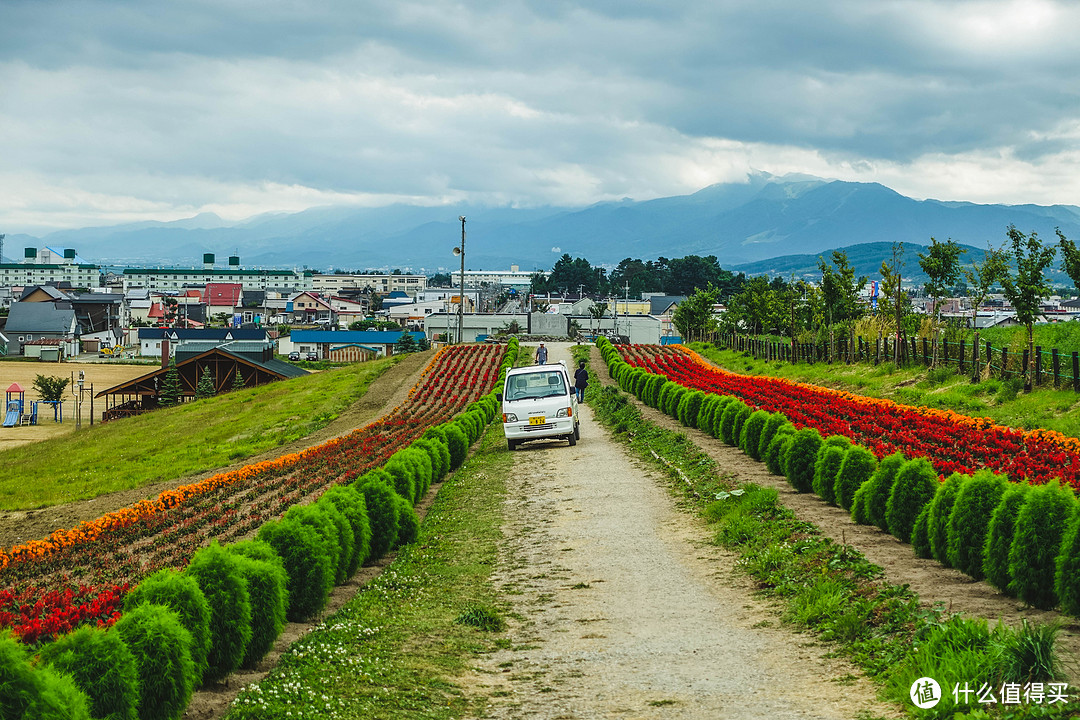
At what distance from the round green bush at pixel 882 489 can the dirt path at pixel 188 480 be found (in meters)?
18.1

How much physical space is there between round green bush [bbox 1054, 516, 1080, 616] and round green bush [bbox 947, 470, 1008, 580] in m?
1.21

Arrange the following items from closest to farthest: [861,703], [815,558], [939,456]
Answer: [861,703], [815,558], [939,456]

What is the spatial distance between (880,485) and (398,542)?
7.15m

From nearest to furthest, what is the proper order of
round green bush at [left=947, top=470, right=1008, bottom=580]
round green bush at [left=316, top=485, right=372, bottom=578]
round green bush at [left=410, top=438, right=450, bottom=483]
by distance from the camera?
round green bush at [left=947, top=470, right=1008, bottom=580] → round green bush at [left=316, top=485, right=372, bottom=578] → round green bush at [left=410, top=438, right=450, bottom=483]

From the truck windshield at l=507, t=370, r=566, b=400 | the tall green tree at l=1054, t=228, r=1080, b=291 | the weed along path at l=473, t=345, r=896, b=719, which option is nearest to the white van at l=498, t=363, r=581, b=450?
the truck windshield at l=507, t=370, r=566, b=400

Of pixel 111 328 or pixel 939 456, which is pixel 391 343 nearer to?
pixel 111 328

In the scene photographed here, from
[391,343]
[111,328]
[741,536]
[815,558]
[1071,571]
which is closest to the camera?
[1071,571]

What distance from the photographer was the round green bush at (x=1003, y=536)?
905cm

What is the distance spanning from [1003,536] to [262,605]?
6894 mm

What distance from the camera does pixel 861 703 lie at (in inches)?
280

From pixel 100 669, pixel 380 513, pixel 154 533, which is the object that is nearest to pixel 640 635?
pixel 100 669

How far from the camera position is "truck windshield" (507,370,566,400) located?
26172mm

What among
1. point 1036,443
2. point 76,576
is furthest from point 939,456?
point 76,576

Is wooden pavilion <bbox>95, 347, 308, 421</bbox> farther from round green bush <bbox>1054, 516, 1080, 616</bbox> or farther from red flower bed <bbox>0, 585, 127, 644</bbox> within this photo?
round green bush <bbox>1054, 516, 1080, 616</bbox>
